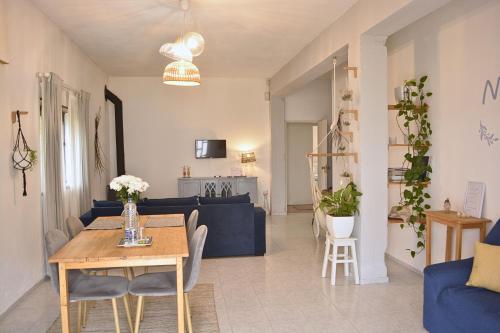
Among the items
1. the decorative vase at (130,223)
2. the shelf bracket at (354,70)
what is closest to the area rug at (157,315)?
the decorative vase at (130,223)

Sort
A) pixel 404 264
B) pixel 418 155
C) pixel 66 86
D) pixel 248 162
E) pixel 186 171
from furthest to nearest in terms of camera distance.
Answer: pixel 248 162 → pixel 186 171 → pixel 66 86 → pixel 404 264 → pixel 418 155

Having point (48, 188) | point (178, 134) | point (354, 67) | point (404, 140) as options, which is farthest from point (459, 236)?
point (178, 134)

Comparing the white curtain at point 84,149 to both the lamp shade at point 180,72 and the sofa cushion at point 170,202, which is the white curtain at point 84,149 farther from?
the lamp shade at point 180,72

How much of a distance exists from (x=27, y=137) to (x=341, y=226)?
11.2 ft

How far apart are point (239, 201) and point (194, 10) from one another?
252 centimetres

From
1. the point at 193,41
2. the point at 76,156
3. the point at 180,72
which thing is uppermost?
the point at 193,41

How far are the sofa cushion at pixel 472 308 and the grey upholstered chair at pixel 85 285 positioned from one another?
2.30 meters

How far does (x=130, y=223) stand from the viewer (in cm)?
327

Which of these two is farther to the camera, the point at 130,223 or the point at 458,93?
the point at 458,93

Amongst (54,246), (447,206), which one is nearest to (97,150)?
(54,246)

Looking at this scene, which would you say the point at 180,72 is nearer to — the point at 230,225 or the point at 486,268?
the point at 230,225

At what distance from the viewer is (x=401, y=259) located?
5.23 metres

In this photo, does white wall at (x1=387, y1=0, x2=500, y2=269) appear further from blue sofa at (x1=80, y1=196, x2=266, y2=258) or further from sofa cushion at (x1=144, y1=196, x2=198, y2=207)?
sofa cushion at (x1=144, y1=196, x2=198, y2=207)

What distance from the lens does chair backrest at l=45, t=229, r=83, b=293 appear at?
2.96 m
